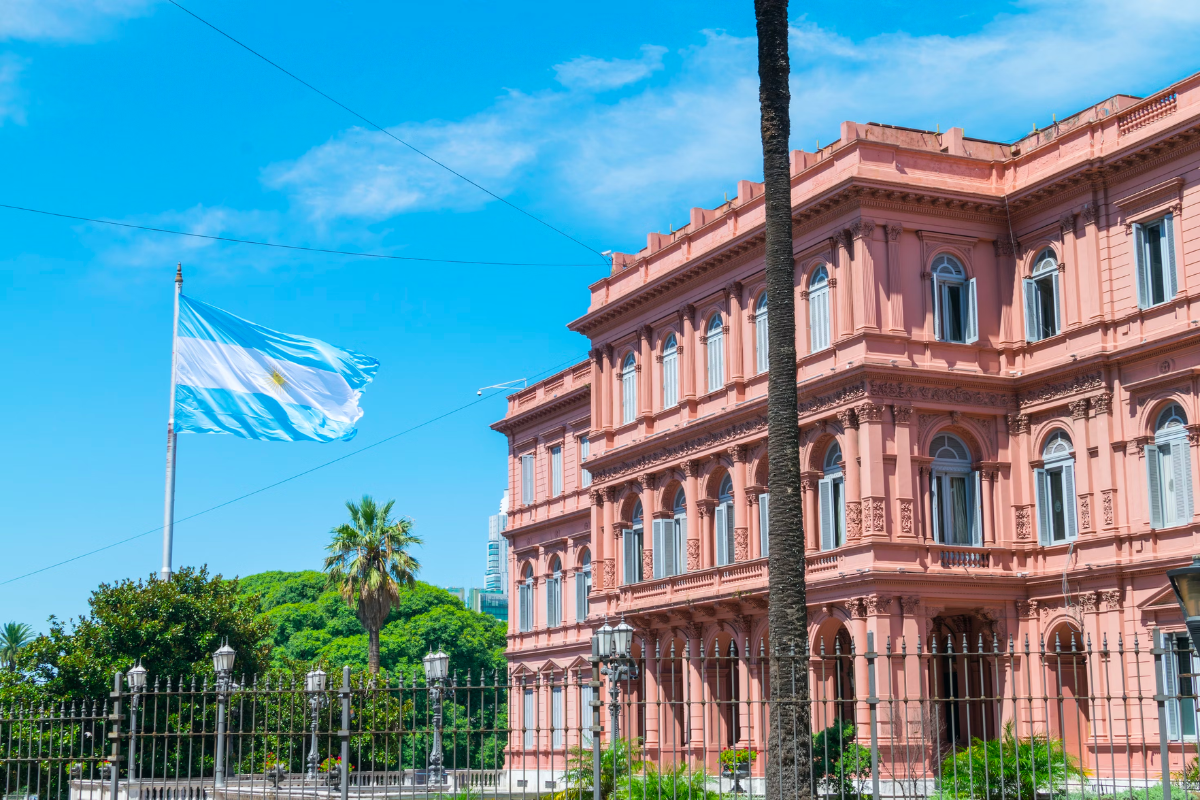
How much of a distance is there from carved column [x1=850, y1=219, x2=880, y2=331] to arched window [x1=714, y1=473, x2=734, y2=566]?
6.57m

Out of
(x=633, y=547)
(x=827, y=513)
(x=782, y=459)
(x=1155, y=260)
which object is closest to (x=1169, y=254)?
(x=1155, y=260)

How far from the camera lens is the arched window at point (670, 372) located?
40.4m

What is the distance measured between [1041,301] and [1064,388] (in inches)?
91.9

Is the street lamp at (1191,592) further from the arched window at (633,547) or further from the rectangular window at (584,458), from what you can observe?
the rectangular window at (584,458)

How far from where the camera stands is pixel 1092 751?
30.4 meters

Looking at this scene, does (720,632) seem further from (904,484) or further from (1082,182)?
(1082,182)

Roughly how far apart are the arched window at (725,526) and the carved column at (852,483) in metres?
5.20

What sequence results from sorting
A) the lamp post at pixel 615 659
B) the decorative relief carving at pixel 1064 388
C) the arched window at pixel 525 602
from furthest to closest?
the arched window at pixel 525 602 < the decorative relief carving at pixel 1064 388 < the lamp post at pixel 615 659

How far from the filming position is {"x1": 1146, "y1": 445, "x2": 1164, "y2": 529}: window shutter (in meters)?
30.3

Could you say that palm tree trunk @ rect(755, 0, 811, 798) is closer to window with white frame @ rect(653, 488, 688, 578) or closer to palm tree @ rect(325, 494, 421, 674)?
window with white frame @ rect(653, 488, 688, 578)

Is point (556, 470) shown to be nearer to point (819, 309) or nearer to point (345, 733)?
point (819, 309)

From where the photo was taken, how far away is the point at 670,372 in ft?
134

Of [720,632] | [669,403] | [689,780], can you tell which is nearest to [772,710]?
[689,780]

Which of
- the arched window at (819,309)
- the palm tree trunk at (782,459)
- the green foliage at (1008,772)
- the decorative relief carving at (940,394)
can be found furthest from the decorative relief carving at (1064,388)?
the palm tree trunk at (782,459)
